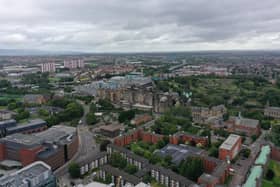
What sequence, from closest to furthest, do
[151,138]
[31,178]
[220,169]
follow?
[31,178] < [220,169] < [151,138]

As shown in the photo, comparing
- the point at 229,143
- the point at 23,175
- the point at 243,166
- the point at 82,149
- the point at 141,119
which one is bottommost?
the point at 82,149

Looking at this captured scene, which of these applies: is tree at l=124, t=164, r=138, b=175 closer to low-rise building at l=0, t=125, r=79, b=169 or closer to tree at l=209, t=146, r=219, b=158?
low-rise building at l=0, t=125, r=79, b=169

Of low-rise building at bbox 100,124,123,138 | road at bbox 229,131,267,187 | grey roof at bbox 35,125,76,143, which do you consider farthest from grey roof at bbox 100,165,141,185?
low-rise building at bbox 100,124,123,138

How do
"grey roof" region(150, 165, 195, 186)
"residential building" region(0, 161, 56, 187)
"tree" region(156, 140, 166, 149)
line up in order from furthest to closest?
"tree" region(156, 140, 166, 149) → "grey roof" region(150, 165, 195, 186) → "residential building" region(0, 161, 56, 187)

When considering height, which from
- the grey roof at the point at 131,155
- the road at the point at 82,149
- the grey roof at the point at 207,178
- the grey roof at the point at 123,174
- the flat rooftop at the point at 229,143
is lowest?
A: the road at the point at 82,149

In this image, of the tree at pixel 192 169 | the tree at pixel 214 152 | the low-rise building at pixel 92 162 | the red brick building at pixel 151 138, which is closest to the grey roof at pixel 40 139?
the low-rise building at pixel 92 162

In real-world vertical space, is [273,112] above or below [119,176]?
above

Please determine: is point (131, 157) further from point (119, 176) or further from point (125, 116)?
point (125, 116)

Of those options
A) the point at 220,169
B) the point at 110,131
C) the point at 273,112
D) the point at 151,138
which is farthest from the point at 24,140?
the point at 273,112

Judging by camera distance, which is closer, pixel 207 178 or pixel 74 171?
pixel 207 178

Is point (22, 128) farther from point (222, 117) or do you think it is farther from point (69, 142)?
point (222, 117)

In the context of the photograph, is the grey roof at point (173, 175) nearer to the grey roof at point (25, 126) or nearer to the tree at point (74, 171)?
the tree at point (74, 171)
